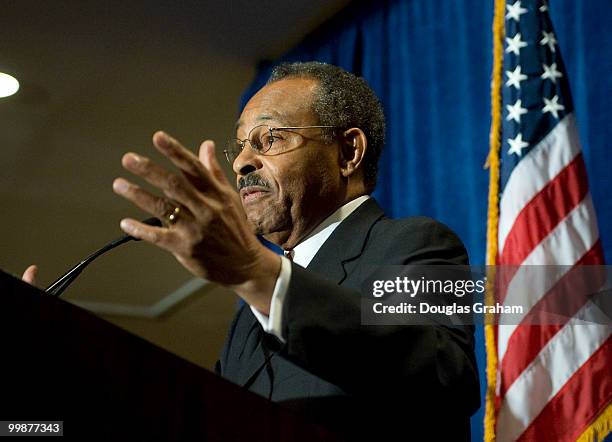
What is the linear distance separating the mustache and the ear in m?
0.21

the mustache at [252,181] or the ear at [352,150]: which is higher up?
the ear at [352,150]

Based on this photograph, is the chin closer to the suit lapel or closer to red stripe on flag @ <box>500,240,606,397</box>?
the suit lapel

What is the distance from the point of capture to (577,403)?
71.9 inches

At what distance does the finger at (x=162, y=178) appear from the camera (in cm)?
92

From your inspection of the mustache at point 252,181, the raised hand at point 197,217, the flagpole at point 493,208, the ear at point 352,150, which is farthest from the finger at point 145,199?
the flagpole at point 493,208

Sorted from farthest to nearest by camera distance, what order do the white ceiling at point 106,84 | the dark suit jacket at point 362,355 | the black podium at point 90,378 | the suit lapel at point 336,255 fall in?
the white ceiling at point 106,84 < the suit lapel at point 336,255 < the dark suit jacket at point 362,355 < the black podium at point 90,378

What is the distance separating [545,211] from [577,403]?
0.49 m

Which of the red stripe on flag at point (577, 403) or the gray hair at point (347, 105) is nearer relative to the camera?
the red stripe on flag at point (577, 403)

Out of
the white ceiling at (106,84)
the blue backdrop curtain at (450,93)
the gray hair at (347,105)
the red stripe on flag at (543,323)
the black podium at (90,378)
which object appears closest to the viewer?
the black podium at (90,378)

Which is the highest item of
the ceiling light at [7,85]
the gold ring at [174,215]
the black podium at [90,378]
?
the ceiling light at [7,85]

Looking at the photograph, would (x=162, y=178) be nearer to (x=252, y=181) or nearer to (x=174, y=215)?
(x=174, y=215)

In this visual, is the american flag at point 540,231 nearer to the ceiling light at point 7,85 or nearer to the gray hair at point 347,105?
the gray hair at point 347,105

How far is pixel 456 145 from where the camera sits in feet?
9.84

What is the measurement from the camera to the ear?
77.3 inches
